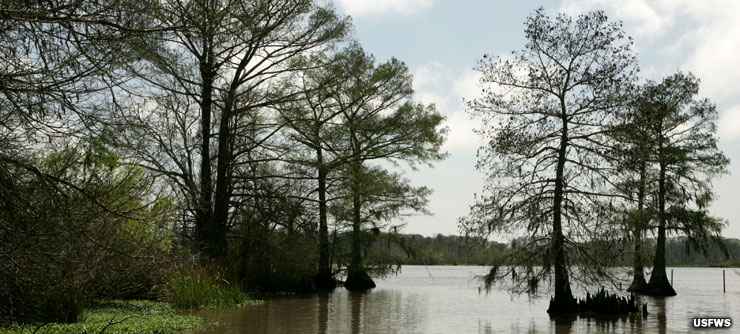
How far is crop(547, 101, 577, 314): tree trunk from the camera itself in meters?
20.2

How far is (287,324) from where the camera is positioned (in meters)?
17.6

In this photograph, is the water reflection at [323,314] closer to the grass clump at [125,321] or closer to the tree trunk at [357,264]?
the grass clump at [125,321]

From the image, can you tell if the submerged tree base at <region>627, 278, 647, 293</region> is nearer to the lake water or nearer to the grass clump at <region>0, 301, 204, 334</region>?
the lake water

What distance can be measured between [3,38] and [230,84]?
60.9 ft

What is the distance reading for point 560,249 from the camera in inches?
792

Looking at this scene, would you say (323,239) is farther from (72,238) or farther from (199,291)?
(72,238)

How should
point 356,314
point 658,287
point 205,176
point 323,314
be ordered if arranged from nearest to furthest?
point 323,314
point 356,314
point 205,176
point 658,287

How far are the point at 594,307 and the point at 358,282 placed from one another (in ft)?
54.5

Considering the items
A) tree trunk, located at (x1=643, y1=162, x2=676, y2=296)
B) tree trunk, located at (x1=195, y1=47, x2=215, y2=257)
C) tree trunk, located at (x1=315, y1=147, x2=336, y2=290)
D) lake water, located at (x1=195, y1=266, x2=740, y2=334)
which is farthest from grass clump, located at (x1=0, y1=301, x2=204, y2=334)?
tree trunk, located at (x1=643, y1=162, x2=676, y2=296)

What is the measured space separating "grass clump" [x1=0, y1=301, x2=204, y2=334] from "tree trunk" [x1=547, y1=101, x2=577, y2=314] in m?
8.96

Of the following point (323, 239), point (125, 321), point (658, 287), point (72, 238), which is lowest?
point (125, 321)

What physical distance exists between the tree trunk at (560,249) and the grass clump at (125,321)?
896cm

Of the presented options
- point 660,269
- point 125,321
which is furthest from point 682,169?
point 125,321

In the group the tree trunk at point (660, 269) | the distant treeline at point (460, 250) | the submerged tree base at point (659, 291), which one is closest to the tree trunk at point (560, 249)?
the distant treeline at point (460, 250)
